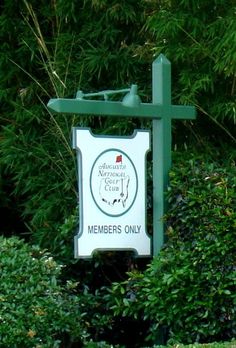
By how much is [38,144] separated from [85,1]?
1484mm

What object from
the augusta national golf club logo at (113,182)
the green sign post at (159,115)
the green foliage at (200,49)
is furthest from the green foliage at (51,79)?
the augusta national golf club logo at (113,182)

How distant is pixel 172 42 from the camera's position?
7730 millimetres

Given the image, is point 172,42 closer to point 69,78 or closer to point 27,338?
point 69,78

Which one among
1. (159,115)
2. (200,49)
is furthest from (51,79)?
(159,115)

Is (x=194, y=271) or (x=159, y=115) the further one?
(x=159, y=115)

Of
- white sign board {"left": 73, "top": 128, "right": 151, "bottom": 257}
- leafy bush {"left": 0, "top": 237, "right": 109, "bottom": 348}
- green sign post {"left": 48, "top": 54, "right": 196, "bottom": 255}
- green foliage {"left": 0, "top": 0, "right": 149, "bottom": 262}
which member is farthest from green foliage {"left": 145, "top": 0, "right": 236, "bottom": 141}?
leafy bush {"left": 0, "top": 237, "right": 109, "bottom": 348}

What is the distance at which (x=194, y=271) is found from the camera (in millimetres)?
6027

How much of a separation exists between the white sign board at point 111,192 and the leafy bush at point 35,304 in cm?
31

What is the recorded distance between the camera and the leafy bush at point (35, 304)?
5.70 m

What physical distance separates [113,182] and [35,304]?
1.06 meters

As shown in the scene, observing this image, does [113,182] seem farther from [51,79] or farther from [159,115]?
[51,79]

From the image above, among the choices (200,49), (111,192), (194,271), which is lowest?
(194,271)

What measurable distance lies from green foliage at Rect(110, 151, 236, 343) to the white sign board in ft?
0.78

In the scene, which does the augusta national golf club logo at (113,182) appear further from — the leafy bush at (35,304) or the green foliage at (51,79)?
the green foliage at (51,79)
